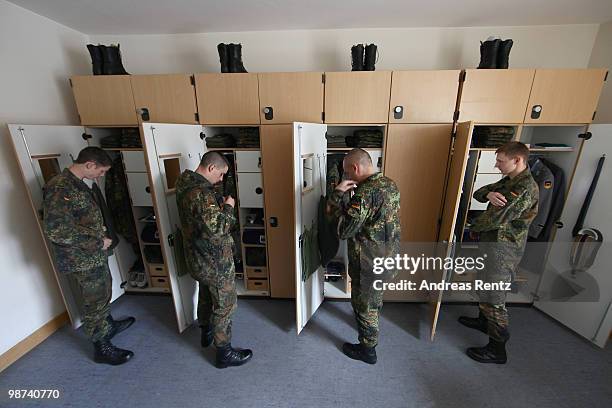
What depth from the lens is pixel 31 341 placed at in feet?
6.73

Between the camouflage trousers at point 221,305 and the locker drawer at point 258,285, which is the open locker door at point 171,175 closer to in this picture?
the camouflage trousers at point 221,305

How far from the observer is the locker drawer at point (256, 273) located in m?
2.65

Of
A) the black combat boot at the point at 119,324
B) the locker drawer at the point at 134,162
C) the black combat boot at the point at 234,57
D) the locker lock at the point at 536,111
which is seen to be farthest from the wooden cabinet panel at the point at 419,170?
the black combat boot at the point at 119,324

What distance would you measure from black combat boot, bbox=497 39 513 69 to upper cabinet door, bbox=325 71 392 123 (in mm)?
956

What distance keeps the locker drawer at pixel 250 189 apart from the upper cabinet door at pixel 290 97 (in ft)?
1.77

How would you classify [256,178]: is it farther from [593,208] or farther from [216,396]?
[593,208]

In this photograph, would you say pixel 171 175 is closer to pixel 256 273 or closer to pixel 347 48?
pixel 256 273

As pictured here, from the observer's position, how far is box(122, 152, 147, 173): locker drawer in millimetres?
2314

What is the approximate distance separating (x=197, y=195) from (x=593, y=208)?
3.25 metres

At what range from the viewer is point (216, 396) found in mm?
1688

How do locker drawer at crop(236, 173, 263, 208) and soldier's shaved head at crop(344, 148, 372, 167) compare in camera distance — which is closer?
soldier's shaved head at crop(344, 148, 372, 167)

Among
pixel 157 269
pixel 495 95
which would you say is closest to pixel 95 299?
pixel 157 269

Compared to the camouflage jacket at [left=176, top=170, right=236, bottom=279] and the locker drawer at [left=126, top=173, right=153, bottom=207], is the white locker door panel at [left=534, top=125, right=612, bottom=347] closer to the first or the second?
the camouflage jacket at [left=176, top=170, right=236, bottom=279]

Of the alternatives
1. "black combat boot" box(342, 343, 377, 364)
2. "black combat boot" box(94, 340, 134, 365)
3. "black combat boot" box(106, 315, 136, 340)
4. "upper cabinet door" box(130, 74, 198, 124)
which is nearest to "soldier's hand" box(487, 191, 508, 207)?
"black combat boot" box(342, 343, 377, 364)
